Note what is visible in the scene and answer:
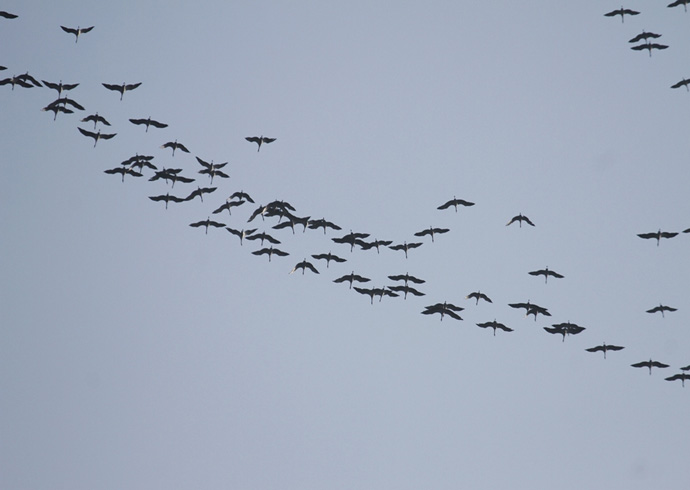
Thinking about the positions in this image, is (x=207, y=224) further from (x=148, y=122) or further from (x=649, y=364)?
(x=649, y=364)

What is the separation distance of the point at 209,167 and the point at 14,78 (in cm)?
1662

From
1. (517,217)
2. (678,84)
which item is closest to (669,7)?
(678,84)

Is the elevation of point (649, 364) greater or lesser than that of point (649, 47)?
lesser

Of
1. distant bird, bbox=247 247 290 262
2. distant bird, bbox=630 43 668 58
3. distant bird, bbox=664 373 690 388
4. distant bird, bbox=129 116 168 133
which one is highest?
distant bird, bbox=630 43 668 58

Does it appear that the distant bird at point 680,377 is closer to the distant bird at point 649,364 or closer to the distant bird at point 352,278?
the distant bird at point 649,364

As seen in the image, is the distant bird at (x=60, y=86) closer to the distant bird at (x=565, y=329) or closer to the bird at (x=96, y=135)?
the bird at (x=96, y=135)

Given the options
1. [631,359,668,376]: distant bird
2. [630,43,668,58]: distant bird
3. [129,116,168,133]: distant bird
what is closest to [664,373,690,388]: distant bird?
[631,359,668,376]: distant bird

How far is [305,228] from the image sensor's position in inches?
3930

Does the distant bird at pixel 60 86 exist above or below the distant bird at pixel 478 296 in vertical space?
above

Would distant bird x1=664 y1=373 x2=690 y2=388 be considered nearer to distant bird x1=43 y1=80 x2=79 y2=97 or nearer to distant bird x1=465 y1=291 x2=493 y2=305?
distant bird x1=465 y1=291 x2=493 y2=305

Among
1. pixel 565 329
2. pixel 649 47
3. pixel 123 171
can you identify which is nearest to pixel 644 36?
pixel 649 47

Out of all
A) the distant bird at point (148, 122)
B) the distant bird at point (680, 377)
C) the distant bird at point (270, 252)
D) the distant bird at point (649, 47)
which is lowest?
the distant bird at point (680, 377)

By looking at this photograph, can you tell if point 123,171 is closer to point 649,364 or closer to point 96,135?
point 96,135

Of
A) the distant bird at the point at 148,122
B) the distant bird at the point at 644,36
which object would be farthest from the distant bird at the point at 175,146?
the distant bird at the point at 644,36
